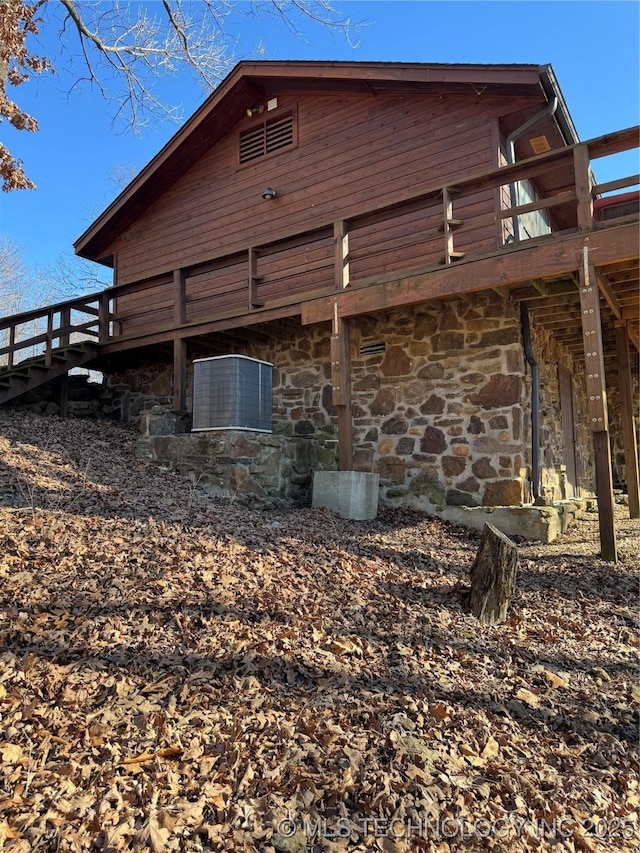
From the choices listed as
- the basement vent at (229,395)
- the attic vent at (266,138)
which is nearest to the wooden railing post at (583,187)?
the basement vent at (229,395)

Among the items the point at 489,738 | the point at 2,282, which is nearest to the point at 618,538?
the point at 489,738

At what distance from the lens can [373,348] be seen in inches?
323

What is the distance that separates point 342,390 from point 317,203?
154 inches

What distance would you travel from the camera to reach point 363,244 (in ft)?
27.6

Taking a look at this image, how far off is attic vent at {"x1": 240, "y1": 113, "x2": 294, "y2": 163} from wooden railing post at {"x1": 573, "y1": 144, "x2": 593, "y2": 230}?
5500 millimetres

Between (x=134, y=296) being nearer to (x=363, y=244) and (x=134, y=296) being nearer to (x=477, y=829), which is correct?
(x=363, y=244)

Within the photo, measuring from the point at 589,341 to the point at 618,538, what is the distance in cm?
249

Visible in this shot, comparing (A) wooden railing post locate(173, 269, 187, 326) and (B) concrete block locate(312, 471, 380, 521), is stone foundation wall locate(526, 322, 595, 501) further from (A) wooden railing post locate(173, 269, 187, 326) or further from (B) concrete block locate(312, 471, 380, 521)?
(A) wooden railing post locate(173, 269, 187, 326)

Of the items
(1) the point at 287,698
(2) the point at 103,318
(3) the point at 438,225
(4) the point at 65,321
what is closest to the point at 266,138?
(3) the point at 438,225

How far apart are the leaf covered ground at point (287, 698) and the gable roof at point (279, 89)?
239 inches

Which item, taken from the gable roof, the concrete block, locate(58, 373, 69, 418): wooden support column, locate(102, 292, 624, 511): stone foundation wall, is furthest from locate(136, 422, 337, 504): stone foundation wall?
the gable roof

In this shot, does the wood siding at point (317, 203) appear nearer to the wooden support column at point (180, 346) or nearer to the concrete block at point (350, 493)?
the wooden support column at point (180, 346)

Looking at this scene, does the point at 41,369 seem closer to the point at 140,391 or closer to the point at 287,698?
the point at 140,391

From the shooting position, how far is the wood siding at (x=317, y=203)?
7609mm
